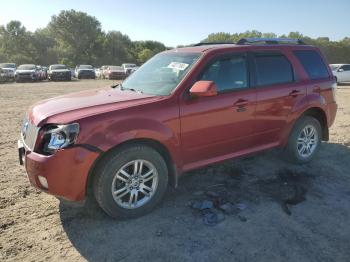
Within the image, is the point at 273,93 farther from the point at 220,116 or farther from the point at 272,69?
the point at 220,116

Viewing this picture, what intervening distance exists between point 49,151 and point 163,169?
125 centimetres

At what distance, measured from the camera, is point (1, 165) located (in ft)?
18.9

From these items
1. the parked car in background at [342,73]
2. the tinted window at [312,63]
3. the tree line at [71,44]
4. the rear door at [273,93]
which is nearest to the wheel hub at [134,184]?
the rear door at [273,93]

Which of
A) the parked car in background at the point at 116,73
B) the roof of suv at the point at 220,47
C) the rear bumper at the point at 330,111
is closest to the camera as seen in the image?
the roof of suv at the point at 220,47

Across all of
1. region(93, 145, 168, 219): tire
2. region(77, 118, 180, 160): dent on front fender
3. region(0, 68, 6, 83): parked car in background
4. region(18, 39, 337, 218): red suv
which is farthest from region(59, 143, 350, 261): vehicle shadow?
region(0, 68, 6, 83): parked car in background

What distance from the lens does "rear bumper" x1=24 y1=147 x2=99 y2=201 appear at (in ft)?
11.4

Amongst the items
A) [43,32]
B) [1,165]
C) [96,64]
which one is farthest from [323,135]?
[43,32]

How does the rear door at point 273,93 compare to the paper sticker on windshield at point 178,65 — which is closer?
the paper sticker on windshield at point 178,65

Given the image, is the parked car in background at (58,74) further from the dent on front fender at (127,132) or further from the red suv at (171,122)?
the dent on front fender at (127,132)

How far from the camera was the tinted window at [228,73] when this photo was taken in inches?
178

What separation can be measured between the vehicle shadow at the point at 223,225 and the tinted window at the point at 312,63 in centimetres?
160

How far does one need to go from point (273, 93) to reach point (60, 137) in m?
2.94

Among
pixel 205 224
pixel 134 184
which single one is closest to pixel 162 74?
pixel 134 184

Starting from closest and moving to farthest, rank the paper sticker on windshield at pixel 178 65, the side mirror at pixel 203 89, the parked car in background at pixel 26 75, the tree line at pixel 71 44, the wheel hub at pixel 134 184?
1. the wheel hub at pixel 134 184
2. the side mirror at pixel 203 89
3. the paper sticker on windshield at pixel 178 65
4. the parked car in background at pixel 26 75
5. the tree line at pixel 71 44
